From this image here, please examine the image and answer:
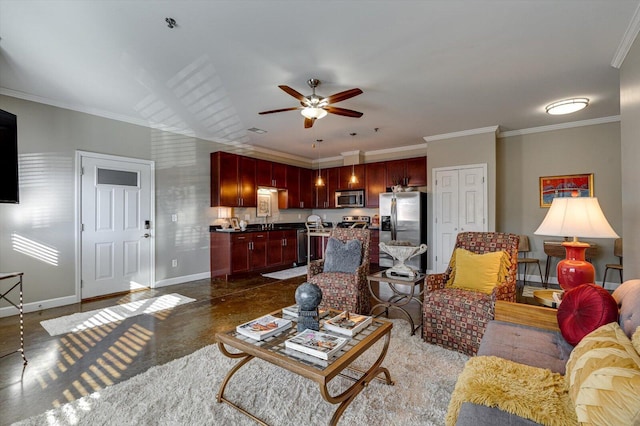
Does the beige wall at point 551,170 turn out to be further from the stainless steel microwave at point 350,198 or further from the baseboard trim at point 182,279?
the baseboard trim at point 182,279

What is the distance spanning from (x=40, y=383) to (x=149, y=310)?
4.99 feet

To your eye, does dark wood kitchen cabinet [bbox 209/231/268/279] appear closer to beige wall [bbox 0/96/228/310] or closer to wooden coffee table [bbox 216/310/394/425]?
beige wall [bbox 0/96/228/310]

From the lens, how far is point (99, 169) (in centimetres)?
411

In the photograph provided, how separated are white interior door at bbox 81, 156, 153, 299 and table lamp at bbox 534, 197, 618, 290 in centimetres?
495

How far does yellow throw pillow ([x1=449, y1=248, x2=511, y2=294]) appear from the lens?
257cm

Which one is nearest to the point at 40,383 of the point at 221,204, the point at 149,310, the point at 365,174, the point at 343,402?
the point at 149,310

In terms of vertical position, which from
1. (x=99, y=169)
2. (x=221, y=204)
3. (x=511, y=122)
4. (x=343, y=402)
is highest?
(x=511, y=122)

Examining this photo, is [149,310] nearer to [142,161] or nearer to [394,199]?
[142,161]

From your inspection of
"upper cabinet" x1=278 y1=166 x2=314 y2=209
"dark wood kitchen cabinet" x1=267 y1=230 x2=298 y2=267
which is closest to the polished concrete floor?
"dark wood kitchen cabinet" x1=267 y1=230 x2=298 y2=267

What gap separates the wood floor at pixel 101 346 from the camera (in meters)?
1.96

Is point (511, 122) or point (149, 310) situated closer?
point (149, 310)

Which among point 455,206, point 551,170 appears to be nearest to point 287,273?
point 455,206

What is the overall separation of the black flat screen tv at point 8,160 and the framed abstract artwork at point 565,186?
6.83 metres

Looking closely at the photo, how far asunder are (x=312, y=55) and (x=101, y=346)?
321 cm
